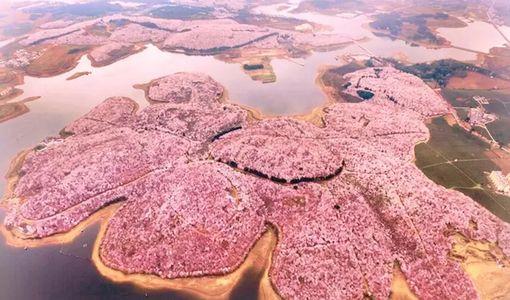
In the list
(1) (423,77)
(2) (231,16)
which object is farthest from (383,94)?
(2) (231,16)

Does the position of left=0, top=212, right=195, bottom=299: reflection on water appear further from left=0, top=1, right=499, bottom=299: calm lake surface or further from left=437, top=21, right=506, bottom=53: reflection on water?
left=437, top=21, right=506, bottom=53: reflection on water

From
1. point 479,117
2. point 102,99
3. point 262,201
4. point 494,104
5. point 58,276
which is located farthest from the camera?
point 102,99

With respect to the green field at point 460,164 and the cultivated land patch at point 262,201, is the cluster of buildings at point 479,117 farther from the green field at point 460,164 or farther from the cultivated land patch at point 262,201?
the cultivated land patch at point 262,201

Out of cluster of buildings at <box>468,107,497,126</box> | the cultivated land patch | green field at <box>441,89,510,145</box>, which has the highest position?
the cultivated land patch

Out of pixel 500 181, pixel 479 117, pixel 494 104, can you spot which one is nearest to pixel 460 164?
pixel 500 181

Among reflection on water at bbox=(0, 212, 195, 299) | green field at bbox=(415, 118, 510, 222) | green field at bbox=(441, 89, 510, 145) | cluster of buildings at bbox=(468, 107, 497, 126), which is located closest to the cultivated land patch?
green field at bbox=(415, 118, 510, 222)

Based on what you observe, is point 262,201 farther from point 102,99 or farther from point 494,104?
point 494,104

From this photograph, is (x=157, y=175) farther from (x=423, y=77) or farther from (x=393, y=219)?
(x=423, y=77)

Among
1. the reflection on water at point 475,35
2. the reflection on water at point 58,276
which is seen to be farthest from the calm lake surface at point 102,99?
the reflection on water at point 475,35
